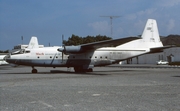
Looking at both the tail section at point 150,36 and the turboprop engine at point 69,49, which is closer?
the turboprop engine at point 69,49

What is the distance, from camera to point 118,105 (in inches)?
298

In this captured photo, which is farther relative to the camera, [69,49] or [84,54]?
[84,54]

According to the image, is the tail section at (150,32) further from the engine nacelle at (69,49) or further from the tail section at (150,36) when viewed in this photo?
the engine nacelle at (69,49)

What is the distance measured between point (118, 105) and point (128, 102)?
26.1 inches

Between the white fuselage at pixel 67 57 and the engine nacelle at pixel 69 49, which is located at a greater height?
the engine nacelle at pixel 69 49

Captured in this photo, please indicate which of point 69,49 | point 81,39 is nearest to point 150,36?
point 69,49

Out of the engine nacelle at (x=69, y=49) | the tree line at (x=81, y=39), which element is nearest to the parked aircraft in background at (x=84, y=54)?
the engine nacelle at (x=69, y=49)

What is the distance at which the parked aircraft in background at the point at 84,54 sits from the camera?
1016 inches

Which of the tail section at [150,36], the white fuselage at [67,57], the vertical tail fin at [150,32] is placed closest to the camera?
the white fuselage at [67,57]

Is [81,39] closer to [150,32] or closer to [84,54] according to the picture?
[150,32]

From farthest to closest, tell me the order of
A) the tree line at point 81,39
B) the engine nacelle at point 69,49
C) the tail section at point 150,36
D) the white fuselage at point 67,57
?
1. the tree line at point 81,39
2. the tail section at point 150,36
3. the engine nacelle at point 69,49
4. the white fuselage at point 67,57

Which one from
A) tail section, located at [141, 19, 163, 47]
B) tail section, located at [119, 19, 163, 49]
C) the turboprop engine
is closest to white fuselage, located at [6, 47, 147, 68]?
the turboprop engine

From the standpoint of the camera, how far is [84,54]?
90.7 ft

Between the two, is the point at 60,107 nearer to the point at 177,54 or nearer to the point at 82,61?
the point at 82,61
